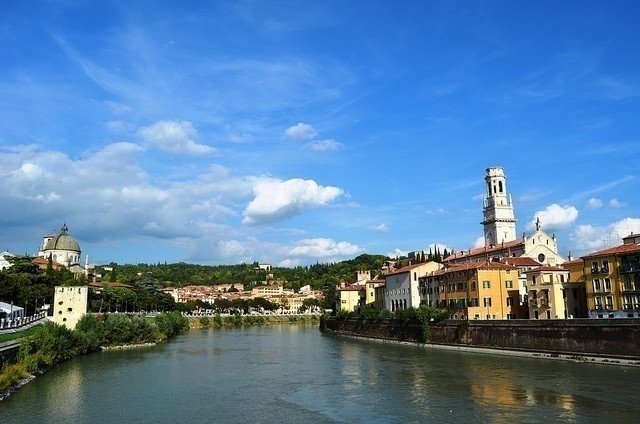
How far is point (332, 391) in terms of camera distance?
30328 mm

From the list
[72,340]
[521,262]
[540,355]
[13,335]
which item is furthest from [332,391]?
[521,262]

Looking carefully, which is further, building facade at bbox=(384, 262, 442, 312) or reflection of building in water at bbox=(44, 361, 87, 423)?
building facade at bbox=(384, 262, 442, 312)

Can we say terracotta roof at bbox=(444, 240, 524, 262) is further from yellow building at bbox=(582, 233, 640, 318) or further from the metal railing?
the metal railing

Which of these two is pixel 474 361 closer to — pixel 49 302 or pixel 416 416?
pixel 416 416

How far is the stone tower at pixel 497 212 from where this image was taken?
3329 inches

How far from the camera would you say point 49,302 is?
63.6 m

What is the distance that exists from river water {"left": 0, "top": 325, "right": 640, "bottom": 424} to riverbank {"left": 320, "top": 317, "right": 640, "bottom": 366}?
1639mm

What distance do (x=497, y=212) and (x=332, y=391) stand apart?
61348 millimetres

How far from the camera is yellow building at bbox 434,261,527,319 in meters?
52.2

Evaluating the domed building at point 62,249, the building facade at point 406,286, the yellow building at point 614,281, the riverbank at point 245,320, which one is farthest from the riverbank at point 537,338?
the domed building at point 62,249

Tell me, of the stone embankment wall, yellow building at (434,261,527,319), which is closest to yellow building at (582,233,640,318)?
the stone embankment wall

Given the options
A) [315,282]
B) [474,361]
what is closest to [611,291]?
[474,361]

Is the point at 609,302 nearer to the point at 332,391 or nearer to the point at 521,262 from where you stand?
the point at 521,262

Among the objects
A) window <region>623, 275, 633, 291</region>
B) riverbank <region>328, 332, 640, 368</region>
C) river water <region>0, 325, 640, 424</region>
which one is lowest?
river water <region>0, 325, 640, 424</region>
